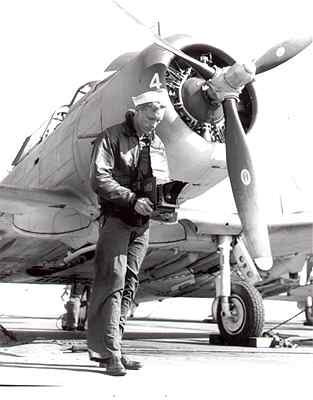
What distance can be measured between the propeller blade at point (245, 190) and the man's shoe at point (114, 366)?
2.14m

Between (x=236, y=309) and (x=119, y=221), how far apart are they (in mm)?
3986

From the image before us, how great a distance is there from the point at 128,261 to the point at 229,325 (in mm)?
3724

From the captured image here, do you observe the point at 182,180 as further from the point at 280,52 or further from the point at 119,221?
the point at 119,221

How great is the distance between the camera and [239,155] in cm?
534

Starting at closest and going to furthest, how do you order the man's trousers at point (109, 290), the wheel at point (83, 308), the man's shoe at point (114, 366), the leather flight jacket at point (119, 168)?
the man's shoe at point (114, 366) → the man's trousers at point (109, 290) → the leather flight jacket at point (119, 168) → the wheel at point (83, 308)

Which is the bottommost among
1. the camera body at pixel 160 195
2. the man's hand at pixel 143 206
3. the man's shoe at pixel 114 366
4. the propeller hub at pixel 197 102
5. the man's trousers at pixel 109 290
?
the man's shoe at pixel 114 366

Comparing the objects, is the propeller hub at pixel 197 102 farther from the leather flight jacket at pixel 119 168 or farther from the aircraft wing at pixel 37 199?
the leather flight jacket at pixel 119 168

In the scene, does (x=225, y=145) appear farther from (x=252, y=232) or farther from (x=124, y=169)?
(x=124, y=169)

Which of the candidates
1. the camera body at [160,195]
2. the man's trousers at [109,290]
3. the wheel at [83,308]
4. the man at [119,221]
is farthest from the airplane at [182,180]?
the wheel at [83,308]

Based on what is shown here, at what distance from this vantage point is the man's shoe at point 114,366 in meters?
3.11

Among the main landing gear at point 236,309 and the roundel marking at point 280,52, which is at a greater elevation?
the roundel marking at point 280,52

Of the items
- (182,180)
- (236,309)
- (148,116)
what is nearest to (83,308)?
(236,309)

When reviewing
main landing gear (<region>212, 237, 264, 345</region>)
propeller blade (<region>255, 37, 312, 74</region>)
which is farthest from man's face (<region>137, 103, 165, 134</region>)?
main landing gear (<region>212, 237, 264, 345</region>)

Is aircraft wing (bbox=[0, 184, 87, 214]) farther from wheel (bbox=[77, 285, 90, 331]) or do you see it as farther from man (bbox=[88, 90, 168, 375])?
wheel (bbox=[77, 285, 90, 331])
